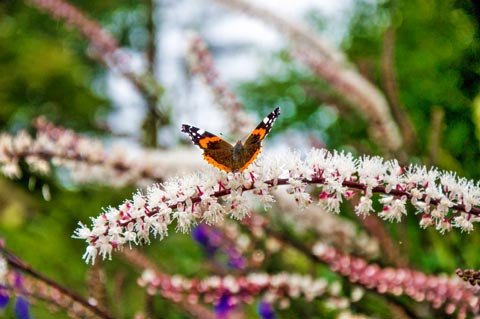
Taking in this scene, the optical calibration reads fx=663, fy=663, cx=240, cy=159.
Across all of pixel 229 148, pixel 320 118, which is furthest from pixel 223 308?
pixel 320 118

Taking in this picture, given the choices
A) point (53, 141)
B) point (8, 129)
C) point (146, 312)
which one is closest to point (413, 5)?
point (53, 141)

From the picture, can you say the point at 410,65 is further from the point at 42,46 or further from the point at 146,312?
the point at 42,46

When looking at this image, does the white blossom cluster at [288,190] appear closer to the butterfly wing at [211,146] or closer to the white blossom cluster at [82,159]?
the butterfly wing at [211,146]

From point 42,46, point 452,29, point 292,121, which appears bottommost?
point 452,29

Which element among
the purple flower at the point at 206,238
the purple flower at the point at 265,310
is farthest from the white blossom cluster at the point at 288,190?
the purple flower at the point at 206,238

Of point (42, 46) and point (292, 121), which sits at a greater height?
point (42, 46)

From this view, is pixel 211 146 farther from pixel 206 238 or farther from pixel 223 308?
pixel 206 238

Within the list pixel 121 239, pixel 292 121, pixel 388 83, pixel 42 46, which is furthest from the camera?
pixel 42 46
